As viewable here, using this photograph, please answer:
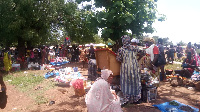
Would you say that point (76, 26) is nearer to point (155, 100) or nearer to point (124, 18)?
point (124, 18)

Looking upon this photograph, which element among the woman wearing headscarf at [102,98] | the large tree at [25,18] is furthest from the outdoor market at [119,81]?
the large tree at [25,18]

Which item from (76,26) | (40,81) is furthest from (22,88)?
(76,26)

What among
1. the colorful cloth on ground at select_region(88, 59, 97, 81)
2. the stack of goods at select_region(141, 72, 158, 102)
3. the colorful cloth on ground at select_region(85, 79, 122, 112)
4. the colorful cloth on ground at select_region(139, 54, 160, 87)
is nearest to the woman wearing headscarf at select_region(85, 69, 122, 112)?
the colorful cloth on ground at select_region(85, 79, 122, 112)

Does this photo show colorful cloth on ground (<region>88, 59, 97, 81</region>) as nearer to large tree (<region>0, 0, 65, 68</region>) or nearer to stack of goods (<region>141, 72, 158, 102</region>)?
stack of goods (<region>141, 72, 158, 102</region>)

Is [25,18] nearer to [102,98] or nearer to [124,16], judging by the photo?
[124,16]

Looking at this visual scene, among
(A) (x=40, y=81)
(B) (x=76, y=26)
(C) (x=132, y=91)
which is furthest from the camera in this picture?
(B) (x=76, y=26)

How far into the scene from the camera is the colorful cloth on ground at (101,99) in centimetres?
359

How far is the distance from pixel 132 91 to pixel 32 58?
1433 cm

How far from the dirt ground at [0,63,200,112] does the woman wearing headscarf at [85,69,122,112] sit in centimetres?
137

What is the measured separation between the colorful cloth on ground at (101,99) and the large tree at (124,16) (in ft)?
9.44

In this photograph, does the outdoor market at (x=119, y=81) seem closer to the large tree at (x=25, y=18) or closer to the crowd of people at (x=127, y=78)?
the crowd of people at (x=127, y=78)

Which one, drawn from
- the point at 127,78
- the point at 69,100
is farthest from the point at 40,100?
the point at 127,78

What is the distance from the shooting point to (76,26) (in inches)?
706

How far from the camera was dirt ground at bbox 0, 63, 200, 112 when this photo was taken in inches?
205
